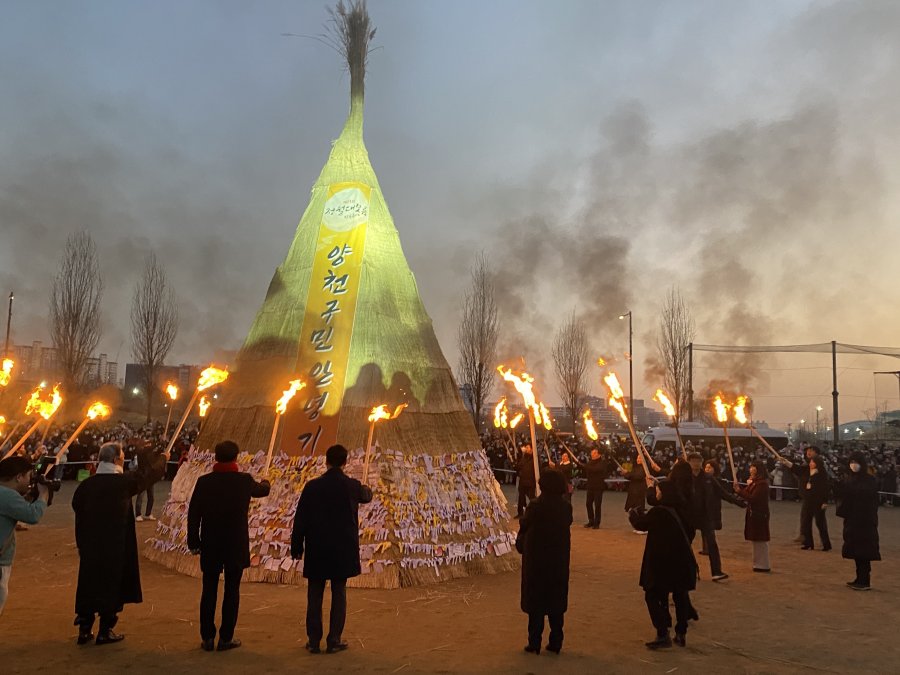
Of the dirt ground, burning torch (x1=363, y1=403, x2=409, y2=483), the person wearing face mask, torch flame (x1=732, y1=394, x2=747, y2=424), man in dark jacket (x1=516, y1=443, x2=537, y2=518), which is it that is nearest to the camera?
the dirt ground

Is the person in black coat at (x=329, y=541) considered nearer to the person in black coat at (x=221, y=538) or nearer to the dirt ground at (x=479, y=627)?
the dirt ground at (x=479, y=627)

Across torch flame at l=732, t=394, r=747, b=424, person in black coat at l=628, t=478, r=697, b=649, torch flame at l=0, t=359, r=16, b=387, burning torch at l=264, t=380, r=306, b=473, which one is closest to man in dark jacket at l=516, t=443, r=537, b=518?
torch flame at l=732, t=394, r=747, b=424

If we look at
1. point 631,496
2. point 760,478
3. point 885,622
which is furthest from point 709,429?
point 885,622

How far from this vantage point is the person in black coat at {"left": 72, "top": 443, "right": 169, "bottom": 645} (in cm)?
558

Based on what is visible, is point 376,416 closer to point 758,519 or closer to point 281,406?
point 281,406

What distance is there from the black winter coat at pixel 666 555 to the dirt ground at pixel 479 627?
65 cm

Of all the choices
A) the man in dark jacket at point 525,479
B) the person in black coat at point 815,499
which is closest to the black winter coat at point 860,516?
the person in black coat at point 815,499

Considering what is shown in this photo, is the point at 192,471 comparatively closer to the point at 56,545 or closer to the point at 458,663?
the point at 56,545

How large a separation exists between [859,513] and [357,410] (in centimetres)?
702

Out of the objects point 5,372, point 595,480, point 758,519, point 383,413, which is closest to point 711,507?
point 758,519

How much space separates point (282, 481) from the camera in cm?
884

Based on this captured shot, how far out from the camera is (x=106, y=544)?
18.5 ft

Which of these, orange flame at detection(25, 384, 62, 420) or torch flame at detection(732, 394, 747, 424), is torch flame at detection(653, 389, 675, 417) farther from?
orange flame at detection(25, 384, 62, 420)

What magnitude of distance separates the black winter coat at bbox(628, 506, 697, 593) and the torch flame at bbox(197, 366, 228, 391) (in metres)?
5.69
